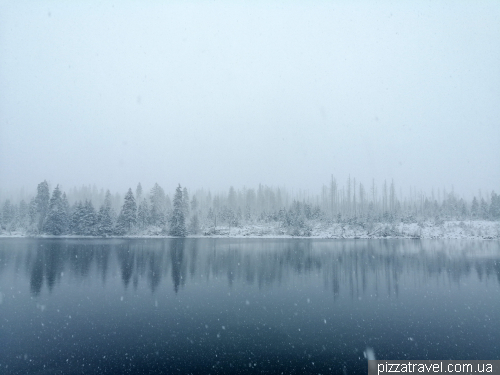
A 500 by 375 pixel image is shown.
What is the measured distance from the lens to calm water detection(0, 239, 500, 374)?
35.3ft

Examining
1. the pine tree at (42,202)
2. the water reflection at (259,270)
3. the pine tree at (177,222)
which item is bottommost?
the water reflection at (259,270)

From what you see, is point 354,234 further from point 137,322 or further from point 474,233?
point 137,322

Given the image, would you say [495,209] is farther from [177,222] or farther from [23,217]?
[23,217]

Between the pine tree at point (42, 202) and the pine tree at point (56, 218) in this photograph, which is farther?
the pine tree at point (42, 202)

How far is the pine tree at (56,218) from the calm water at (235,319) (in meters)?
50.2

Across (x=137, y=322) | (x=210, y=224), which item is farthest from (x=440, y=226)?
(x=137, y=322)

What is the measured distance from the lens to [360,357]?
434 inches

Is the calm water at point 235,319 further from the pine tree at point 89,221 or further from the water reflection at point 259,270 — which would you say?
the pine tree at point 89,221

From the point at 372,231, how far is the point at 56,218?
81070 mm

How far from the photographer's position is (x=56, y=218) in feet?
236

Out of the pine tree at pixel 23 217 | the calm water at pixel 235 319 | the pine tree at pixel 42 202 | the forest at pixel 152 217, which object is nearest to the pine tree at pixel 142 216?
the forest at pixel 152 217

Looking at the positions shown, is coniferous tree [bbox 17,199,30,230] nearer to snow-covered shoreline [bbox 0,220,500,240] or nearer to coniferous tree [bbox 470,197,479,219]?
snow-covered shoreline [bbox 0,220,500,240]

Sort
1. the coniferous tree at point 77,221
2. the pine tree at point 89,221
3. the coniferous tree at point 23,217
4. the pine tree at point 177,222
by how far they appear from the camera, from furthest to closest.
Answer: the coniferous tree at point 23,217, the pine tree at point 177,222, the pine tree at point 89,221, the coniferous tree at point 77,221

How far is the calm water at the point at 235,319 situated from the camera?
10.8 m
